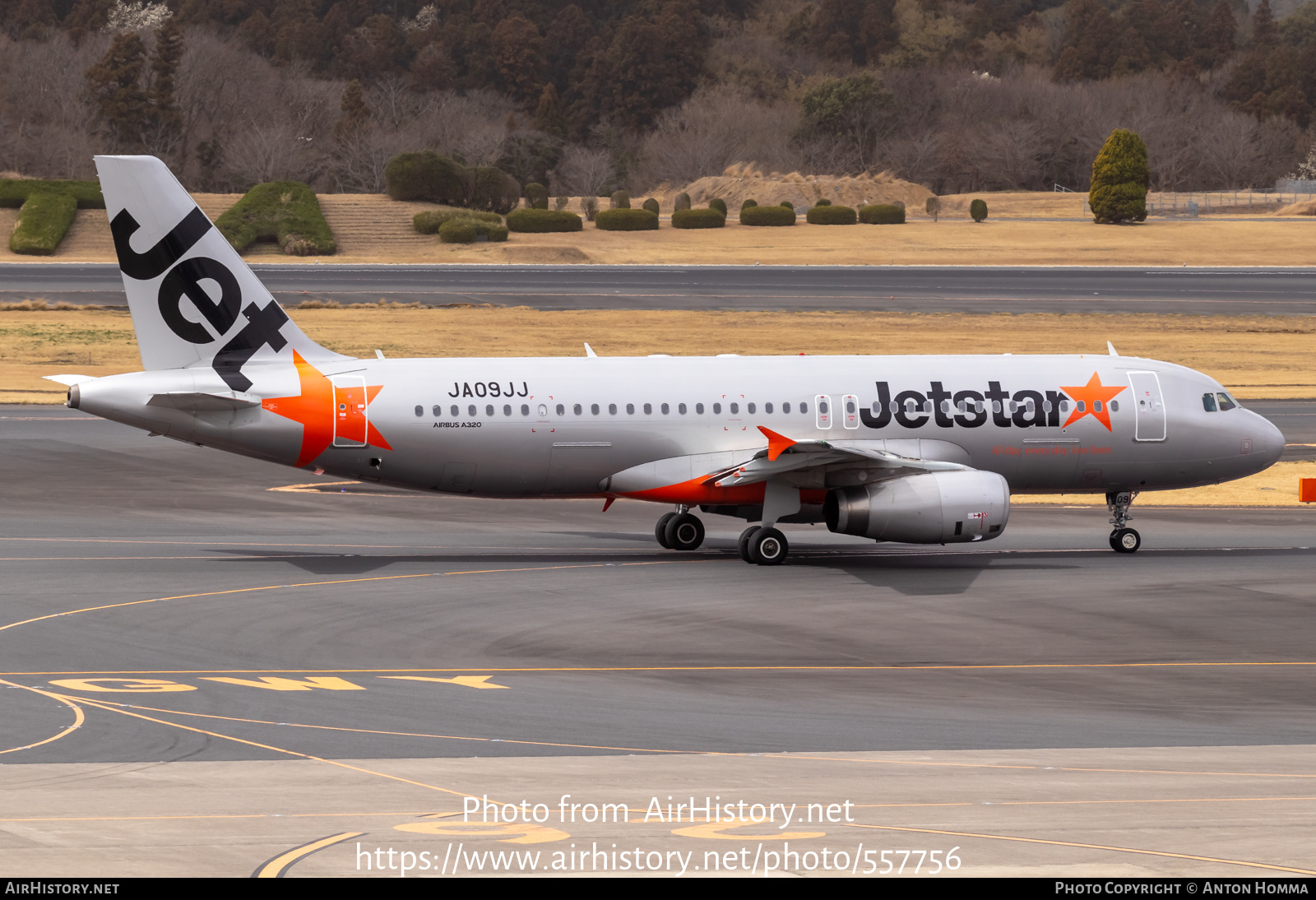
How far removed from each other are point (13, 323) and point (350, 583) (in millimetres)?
59359

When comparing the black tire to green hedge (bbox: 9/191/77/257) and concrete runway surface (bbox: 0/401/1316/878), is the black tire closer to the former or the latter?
concrete runway surface (bbox: 0/401/1316/878)

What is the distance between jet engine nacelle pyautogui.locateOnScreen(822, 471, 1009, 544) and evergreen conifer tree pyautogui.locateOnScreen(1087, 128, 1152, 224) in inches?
4823

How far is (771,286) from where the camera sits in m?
106

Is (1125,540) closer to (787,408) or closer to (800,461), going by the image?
(787,408)

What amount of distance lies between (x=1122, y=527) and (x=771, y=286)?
6937 cm

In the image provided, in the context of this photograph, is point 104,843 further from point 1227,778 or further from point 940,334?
point 940,334

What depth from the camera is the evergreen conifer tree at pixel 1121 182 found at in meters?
149

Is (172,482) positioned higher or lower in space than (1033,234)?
lower

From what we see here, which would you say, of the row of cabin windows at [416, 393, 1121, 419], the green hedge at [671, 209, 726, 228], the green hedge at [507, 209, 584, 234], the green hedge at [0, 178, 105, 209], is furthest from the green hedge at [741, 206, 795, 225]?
the row of cabin windows at [416, 393, 1121, 419]

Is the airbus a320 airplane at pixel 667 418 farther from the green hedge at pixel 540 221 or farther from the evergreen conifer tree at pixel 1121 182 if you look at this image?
the evergreen conifer tree at pixel 1121 182

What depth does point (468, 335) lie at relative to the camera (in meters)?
81.9

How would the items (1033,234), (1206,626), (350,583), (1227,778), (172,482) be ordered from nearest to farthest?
(1227,778), (1206,626), (350,583), (172,482), (1033,234)
